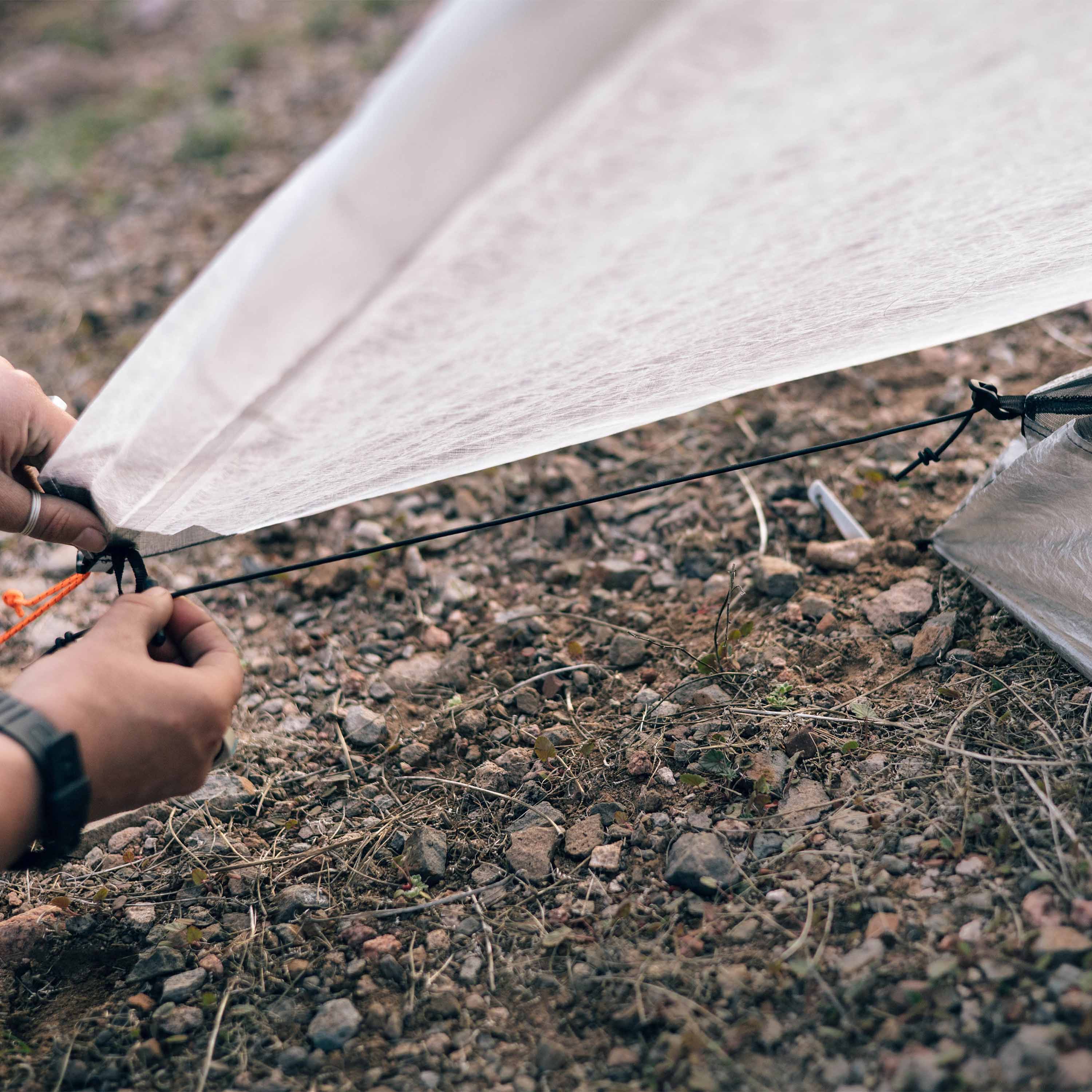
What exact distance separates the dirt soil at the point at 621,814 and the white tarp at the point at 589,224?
1.78 feet

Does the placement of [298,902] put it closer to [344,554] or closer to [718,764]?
[344,554]

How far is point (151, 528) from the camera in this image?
1064mm

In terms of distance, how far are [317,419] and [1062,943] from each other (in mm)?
944

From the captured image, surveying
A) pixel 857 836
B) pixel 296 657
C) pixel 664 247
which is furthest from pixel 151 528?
pixel 857 836

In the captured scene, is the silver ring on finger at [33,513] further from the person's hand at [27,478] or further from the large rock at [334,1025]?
the large rock at [334,1025]

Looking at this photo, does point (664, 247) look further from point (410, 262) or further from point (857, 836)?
point (857, 836)

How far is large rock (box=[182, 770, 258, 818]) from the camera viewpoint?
4.40 feet

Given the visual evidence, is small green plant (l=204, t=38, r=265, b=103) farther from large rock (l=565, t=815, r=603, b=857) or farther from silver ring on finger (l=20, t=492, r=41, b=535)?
large rock (l=565, t=815, r=603, b=857)

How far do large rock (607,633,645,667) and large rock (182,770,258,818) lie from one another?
61cm

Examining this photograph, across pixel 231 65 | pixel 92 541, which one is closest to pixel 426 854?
pixel 92 541

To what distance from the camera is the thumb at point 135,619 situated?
0.96 m

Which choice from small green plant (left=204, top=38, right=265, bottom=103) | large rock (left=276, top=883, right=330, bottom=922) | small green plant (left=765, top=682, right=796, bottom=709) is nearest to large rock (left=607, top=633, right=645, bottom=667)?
small green plant (left=765, top=682, right=796, bottom=709)

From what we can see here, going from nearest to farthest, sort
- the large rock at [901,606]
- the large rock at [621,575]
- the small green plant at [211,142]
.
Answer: the large rock at [901,606], the large rock at [621,575], the small green plant at [211,142]

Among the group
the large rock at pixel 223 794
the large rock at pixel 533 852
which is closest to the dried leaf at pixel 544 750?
the large rock at pixel 533 852
